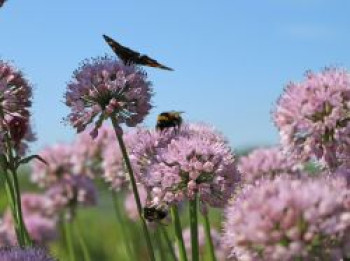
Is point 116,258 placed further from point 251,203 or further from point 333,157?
point 251,203

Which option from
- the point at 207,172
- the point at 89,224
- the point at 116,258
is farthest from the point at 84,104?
the point at 89,224

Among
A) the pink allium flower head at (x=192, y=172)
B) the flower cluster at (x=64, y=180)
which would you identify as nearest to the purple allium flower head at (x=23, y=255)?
the pink allium flower head at (x=192, y=172)

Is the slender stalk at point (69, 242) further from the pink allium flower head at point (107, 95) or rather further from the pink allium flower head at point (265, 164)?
the pink allium flower head at point (107, 95)

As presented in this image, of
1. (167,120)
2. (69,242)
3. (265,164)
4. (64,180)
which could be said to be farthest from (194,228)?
(64,180)

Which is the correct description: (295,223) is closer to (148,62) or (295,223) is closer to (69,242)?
(148,62)

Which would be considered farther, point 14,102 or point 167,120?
point 14,102
